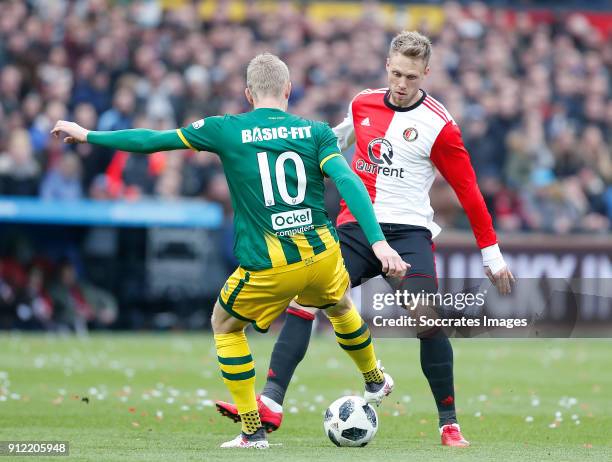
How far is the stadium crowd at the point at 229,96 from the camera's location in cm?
1762

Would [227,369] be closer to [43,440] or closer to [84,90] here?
[43,440]

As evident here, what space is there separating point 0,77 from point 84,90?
3.97ft

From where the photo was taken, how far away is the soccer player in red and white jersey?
307 inches

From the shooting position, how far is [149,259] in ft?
60.6

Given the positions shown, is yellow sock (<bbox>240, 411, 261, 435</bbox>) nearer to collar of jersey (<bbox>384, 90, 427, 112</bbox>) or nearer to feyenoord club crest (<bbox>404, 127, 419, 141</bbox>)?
feyenoord club crest (<bbox>404, 127, 419, 141</bbox>)

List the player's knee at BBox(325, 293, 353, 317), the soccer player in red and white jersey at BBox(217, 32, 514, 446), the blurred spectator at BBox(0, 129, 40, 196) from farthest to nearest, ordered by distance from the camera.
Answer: the blurred spectator at BBox(0, 129, 40, 196) < the soccer player in red and white jersey at BBox(217, 32, 514, 446) < the player's knee at BBox(325, 293, 353, 317)

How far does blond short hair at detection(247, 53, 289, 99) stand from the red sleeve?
1242 mm

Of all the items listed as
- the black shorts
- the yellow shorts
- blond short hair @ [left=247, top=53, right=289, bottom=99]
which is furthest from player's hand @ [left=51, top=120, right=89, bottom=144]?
the black shorts

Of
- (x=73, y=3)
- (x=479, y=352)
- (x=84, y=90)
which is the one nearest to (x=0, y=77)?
(x=84, y=90)

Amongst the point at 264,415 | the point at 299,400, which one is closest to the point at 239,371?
the point at 264,415

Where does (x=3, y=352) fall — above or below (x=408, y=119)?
below

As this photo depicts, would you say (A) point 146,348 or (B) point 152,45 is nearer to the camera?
(A) point 146,348

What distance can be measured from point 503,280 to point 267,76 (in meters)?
2.02

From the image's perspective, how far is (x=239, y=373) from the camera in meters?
7.24
